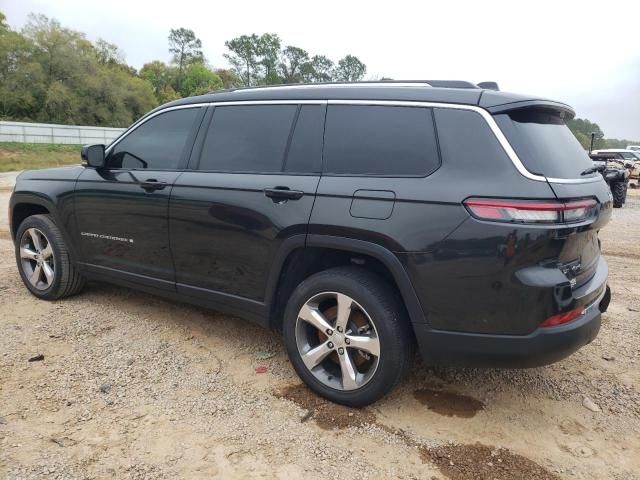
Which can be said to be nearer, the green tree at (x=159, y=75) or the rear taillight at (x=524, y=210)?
the rear taillight at (x=524, y=210)

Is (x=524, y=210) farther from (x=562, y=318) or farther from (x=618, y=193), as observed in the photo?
(x=618, y=193)

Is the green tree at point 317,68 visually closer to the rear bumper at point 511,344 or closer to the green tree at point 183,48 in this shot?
the green tree at point 183,48

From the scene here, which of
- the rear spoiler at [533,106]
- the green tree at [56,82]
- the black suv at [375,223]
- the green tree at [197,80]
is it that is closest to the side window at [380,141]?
the black suv at [375,223]

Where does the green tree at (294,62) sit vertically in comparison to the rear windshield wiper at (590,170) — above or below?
above

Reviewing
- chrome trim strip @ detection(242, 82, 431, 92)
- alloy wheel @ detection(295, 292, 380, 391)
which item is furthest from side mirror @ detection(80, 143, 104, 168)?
alloy wheel @ detection(295, 292, 380, 391)

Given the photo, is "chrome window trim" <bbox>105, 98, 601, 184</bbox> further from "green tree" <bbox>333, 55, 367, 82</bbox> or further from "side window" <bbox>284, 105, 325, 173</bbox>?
"green tree" <bbox>333, 55, 367, 82</bbox>

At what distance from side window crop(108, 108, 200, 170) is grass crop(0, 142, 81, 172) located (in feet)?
80.5

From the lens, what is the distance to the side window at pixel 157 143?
3.85 metres

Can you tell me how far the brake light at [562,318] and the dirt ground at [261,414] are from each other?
674 millimetres

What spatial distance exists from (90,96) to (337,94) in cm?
5422

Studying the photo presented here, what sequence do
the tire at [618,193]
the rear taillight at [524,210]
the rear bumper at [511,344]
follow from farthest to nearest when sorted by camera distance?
1. the tire at [618,193]
2. the rear bumper at [511,344]
3. the rear taillight at [524,210]

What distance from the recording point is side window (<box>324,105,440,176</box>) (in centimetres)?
278

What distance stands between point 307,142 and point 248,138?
497 millimetres

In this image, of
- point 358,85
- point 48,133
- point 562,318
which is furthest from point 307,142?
point 48,133
